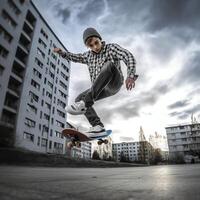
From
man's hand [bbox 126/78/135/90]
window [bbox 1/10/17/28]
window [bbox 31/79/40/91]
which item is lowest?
man's hand [bbox 126/78/135/90]

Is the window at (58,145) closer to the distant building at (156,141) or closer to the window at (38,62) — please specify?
the window at (38,62)

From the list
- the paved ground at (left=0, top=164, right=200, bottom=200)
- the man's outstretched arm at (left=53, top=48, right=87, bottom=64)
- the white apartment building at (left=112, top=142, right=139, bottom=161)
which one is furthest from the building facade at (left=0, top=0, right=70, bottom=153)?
the white apartment building at (left=112, top=142, right=139, bottom=161)

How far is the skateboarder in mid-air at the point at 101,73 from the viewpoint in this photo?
10.4 feet

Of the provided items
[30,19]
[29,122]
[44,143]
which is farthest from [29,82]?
[30,19]

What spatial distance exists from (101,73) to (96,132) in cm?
106

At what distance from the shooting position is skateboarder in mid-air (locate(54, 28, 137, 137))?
10.4 ft

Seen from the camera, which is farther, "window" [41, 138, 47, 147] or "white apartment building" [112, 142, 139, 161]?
"white apartment building" [112, 142, 139, 161]

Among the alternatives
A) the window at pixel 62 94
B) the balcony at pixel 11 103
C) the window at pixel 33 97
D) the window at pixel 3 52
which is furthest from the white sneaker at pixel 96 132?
the window at pixel 62 94

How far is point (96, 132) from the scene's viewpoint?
141 inches

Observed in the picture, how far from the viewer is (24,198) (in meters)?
0.87

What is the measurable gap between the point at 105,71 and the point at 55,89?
39494 millimetres

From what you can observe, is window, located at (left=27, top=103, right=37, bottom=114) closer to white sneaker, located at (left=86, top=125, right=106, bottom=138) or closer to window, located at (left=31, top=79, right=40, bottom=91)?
window, located at (left=31, top=79, right=40, bottom=91)

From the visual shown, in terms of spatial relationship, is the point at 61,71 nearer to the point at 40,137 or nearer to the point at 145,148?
the point at 40,137

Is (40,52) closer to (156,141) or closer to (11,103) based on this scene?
(11,103)
